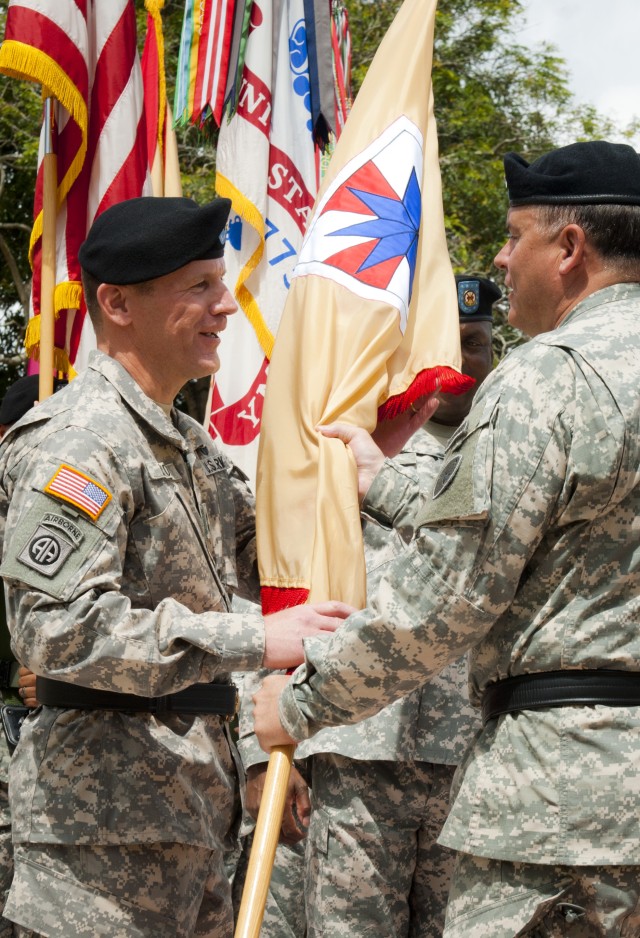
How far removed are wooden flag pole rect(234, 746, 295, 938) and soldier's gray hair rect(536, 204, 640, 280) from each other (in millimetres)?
1443

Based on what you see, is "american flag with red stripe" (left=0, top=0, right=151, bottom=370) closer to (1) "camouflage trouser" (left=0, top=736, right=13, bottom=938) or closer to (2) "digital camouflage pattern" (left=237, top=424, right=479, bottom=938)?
(1) "camouflage trouser" (left=0, top=736, right=13, bottom=938)

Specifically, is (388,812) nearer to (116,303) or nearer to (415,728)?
(415,728)

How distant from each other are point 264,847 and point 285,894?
1.45 metres

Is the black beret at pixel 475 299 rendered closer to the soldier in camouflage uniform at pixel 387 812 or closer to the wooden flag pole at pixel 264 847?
the soldier in camouflage uniform at pixel 387 812

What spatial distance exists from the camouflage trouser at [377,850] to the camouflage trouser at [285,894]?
47cm

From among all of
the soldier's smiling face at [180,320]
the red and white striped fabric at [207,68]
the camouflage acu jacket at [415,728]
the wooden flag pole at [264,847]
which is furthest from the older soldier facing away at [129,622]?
the red and white striped fabric at [207,68]

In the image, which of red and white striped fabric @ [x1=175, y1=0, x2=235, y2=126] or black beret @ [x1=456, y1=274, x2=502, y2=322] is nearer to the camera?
black beret @ [x1=456, y1=274, x2=502, y2=322]

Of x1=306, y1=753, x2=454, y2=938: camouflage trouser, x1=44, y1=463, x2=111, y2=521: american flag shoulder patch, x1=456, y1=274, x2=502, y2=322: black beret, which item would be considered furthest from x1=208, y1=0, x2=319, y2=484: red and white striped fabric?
x1=44, y1=463, x2=111, y2=521: american flag shoulder patch

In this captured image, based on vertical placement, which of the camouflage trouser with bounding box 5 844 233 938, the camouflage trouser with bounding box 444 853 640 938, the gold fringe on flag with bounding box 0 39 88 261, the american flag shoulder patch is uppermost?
the gold fringe on flag with bounding box 0 39 88 261

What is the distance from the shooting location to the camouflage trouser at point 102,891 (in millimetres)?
2777

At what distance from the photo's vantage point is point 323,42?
5980 millimetres

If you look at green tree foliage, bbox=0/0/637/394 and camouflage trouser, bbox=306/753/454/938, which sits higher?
green tree foliage, bbox=0/0/637/394

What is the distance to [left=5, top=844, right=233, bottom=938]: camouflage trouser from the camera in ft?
9.11

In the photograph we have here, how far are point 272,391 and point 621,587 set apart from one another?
1643 millimetres
